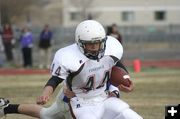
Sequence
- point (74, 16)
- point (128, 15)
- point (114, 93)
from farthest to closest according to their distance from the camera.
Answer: point (74, 16) → point (128, 15) → point (114, 93)

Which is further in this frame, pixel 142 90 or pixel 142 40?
pixel 142 40

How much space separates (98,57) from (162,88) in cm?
694

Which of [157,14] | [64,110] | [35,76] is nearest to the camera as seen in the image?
[64,110]

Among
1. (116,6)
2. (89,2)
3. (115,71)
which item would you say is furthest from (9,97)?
(116,6)

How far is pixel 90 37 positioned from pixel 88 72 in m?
0.38

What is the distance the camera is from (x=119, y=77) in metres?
6.50

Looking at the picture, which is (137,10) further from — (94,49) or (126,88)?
(94,49)

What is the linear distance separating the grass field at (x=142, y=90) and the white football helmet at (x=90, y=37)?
8.72 feet

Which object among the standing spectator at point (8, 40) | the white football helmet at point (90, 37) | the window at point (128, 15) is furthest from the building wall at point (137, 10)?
the white football helmet at point (90, 37)

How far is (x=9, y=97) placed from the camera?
11328mm

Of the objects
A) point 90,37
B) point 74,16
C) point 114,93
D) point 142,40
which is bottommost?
point 74,16

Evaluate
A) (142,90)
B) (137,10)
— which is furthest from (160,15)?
(142,90)

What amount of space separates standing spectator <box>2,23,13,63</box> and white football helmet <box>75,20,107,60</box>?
1432cm

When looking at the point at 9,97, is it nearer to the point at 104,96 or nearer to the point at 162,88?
the point at 162,88
